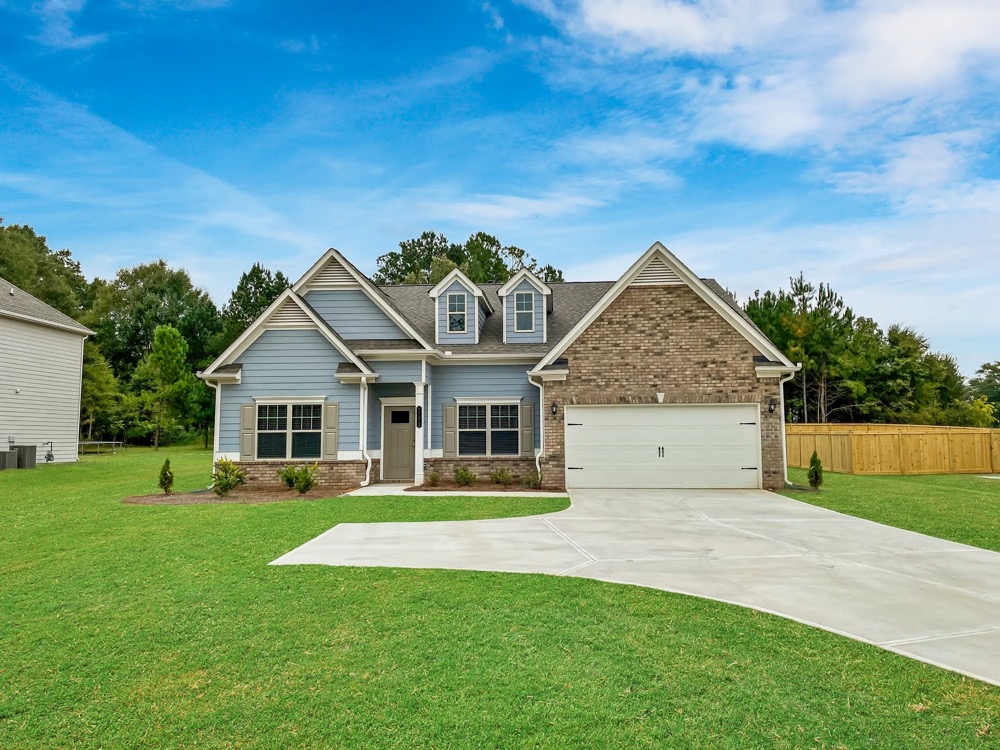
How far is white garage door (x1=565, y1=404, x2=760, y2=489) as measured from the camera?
47.3 feet

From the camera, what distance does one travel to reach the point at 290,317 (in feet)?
49.8

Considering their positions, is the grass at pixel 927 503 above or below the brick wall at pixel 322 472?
below

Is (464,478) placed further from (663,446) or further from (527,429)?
(663,446)

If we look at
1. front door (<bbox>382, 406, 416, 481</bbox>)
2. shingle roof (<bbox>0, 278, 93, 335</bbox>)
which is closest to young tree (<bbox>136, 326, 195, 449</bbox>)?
shingle roof (<bbox>0, 278, 93, 335</bbox>)

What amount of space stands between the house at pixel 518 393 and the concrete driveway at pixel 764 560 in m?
3.45

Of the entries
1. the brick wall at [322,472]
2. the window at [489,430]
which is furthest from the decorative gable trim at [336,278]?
the brick wall at [322,472]

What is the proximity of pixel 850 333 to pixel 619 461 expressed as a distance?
93.6ft

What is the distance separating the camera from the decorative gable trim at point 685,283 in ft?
47.3

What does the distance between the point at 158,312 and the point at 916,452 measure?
51988 mm

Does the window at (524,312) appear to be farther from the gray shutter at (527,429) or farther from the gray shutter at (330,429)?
the gray shutter at (330,429)

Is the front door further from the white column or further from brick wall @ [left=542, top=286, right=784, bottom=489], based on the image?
brick wall @ [left=542, top=286, right=784, bottom=489]

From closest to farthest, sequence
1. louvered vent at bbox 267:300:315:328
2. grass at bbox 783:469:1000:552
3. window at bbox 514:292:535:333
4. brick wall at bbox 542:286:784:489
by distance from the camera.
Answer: grass at bbox 783:469:1000:552
brick wall at bbox 542:286:784:489
louvered vent at bbox 267:300:315:328
window at bbox 514:292:535:333

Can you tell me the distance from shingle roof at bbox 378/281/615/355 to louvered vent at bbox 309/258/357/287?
1.83 meters

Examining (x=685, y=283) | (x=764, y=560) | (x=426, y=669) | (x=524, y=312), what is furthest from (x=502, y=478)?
(x=426, y=669)
